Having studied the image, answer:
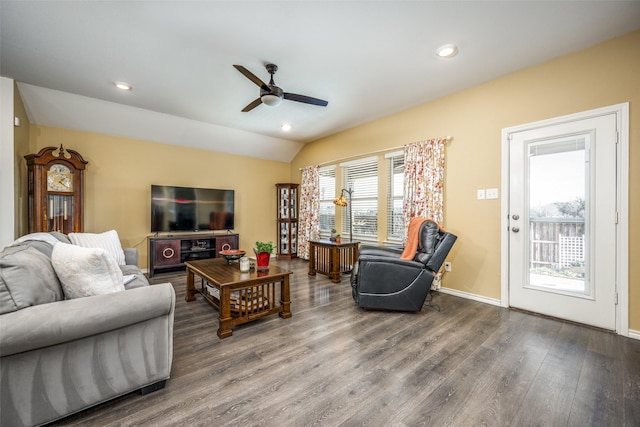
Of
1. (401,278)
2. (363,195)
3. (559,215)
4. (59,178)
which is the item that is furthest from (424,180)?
(59,178)

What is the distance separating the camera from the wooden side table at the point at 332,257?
4070 millimetres

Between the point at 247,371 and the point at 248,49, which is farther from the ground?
the point at 248,49

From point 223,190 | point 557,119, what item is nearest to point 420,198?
point 557,119

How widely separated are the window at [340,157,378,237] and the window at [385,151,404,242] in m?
0.28

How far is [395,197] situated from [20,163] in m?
5.18

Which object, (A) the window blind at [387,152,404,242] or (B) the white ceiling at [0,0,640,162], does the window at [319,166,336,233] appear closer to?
(A) the window blind at [387,152,404,242]

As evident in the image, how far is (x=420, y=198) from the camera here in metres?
3.71

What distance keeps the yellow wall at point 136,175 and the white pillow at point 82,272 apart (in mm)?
3387

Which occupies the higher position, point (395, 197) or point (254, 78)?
point (254, 78)

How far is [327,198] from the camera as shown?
5629 millimetres

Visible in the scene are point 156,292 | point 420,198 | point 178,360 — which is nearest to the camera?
point 156,292

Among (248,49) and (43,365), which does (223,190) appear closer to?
(248,49)

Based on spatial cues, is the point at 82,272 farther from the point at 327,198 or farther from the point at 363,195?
the point at 327,198

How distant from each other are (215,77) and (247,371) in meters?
3.07
